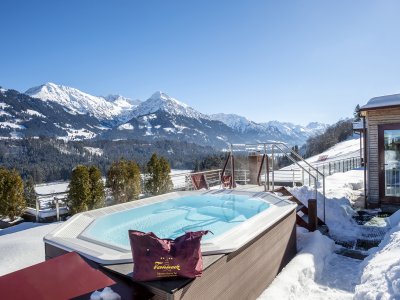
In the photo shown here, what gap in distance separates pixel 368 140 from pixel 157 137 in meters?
182

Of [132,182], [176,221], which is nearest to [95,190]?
[132,182]

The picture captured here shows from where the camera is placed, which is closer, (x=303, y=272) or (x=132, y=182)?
(x=303, y=272)

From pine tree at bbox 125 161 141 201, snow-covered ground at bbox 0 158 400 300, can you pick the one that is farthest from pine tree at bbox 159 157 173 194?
snow-covered ground at bbox 0 158 400 300

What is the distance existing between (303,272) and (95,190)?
21.9ft

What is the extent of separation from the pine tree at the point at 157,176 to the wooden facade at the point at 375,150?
21.4 ft

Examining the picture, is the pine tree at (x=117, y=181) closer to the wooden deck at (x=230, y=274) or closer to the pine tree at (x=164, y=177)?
the pine tree at (x=164, y=177)

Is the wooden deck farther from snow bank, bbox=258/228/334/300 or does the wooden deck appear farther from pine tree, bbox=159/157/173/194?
pine tree, bbox=159/157/173/194

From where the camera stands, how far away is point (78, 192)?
8312 mm

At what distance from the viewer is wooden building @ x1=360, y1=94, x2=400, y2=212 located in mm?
6695

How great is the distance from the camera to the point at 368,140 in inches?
281

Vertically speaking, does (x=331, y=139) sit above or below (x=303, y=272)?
above

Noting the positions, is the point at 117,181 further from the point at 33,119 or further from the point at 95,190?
the point at 33,119

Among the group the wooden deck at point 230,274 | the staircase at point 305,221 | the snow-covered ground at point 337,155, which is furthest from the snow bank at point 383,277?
the snow-covered ground at point 337,155

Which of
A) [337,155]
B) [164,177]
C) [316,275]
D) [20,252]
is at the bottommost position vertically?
[337,155]
